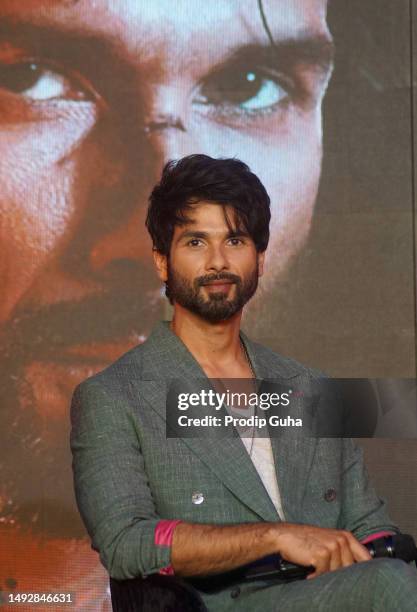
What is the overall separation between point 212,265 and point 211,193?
0.19 metres

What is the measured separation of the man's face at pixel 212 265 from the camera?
2531mm

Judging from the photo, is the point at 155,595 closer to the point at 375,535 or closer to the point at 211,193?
the point at 375,535

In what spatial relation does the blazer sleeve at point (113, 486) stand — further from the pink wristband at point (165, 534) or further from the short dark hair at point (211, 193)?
the short dark hair at point (211, 193)

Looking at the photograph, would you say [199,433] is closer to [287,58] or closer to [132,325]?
[132,325]

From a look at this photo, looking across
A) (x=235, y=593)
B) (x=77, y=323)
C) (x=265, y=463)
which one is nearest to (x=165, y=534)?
(x=235, y=593)

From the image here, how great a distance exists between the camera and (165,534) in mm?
2080

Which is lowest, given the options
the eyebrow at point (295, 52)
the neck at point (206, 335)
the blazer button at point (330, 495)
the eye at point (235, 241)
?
the blazer button at point (330, 495)

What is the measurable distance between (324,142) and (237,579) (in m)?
2.02

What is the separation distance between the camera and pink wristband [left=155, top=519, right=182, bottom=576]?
2.06m

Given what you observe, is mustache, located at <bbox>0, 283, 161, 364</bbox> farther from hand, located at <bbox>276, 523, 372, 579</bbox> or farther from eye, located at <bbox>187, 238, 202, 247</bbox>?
hand, located at <bbox>276, 523, 372, 579</bbox>

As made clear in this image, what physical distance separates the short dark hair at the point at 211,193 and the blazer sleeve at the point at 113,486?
1.70ft

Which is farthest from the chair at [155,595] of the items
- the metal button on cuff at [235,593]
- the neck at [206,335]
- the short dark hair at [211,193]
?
the short dark hair at [211,193]

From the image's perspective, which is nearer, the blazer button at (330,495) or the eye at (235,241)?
the blazer button at (330,495)

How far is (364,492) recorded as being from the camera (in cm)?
247
